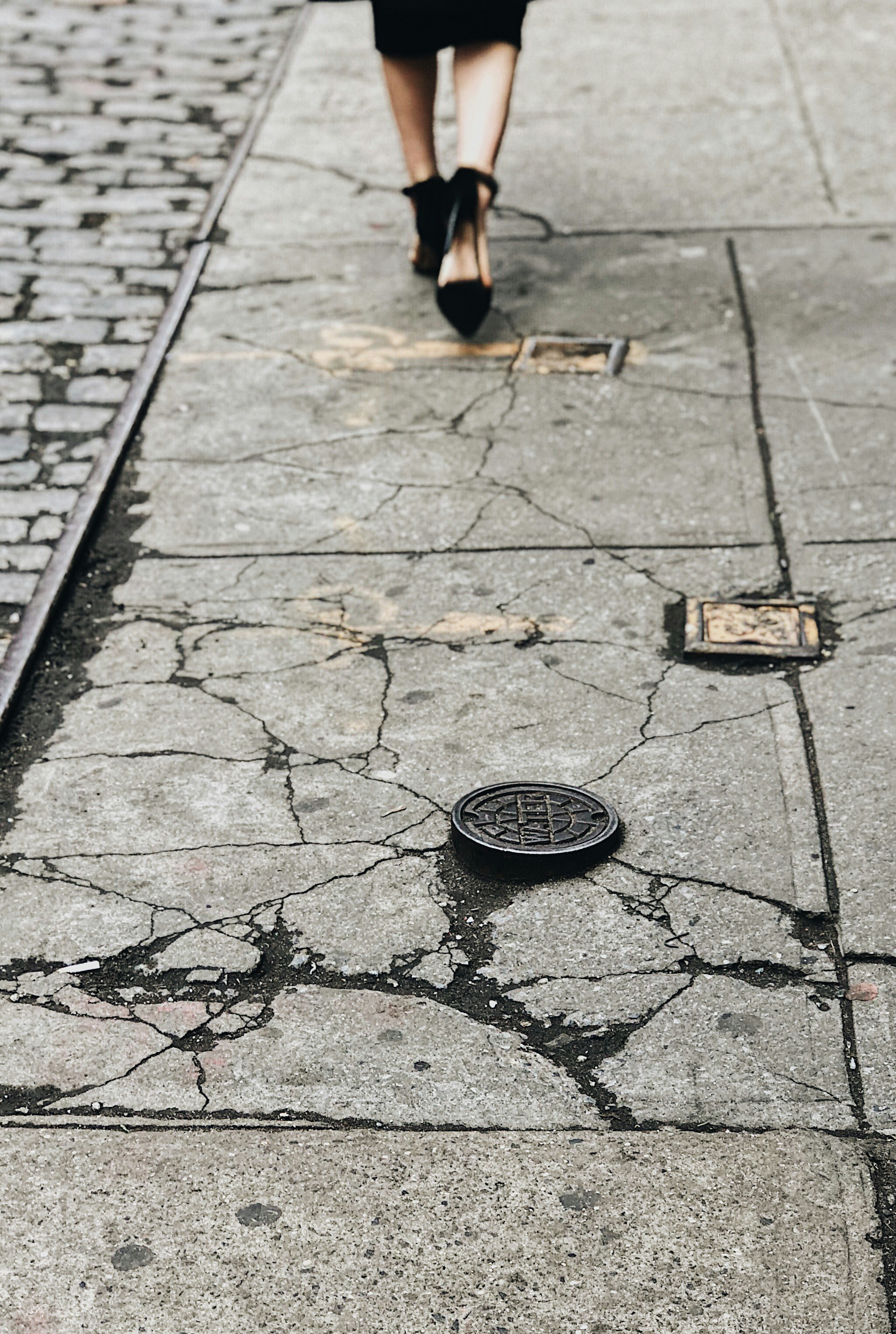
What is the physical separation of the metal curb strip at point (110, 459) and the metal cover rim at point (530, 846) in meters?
1.23

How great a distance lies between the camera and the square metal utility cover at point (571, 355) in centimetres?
529

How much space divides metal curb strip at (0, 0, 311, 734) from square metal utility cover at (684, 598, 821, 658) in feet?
5.69

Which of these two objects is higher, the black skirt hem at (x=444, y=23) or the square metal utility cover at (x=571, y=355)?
the black skirt hem at (x=444, y=23)

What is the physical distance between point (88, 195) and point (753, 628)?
4080 mm

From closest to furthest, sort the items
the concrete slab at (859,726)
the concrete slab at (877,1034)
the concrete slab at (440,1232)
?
the concrete slab at (440,1232) → the concrete slab at (877,1034) → the concrete slab at (859,726)

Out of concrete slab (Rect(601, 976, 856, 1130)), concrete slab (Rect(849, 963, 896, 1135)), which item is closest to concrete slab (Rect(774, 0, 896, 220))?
concrete slab (Rect(849, 963, 896, 1135))

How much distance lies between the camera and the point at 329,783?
141 inches

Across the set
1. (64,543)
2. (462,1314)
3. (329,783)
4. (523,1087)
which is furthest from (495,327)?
(462,1314)

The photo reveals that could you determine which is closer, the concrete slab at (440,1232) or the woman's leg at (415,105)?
the concrete slab at (440,1232)

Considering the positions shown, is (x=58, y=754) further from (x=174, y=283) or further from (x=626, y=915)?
(x=174, y=283)

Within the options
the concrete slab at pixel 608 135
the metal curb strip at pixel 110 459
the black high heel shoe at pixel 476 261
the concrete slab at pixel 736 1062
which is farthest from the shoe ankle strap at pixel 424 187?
the concrete slab at pixel 736 1062

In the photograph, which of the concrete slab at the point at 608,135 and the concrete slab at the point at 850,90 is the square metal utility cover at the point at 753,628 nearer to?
the concrete slab at the point at 608,135

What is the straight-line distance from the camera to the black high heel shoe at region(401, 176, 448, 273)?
5.56 metres

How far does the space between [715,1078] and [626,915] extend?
461mm
